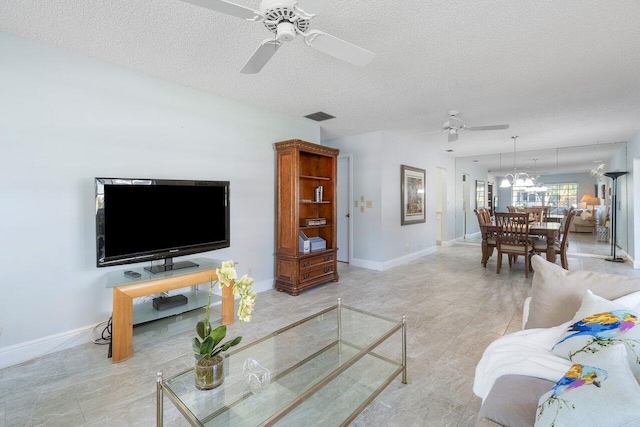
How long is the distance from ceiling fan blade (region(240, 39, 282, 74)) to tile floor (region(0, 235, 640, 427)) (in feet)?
7.16

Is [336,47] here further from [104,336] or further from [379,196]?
[379,196]

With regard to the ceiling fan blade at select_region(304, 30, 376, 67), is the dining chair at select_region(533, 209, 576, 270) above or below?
below

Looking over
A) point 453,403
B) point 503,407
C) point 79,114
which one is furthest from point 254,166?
point 503,407

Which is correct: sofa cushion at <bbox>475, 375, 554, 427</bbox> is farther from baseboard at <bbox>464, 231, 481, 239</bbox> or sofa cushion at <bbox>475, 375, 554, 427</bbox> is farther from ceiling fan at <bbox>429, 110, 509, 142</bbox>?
baseboard at <bbox>464, 231, 481, 239</bbox>

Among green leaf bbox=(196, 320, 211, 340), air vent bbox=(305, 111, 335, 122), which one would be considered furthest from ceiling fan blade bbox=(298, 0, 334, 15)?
air vent bbox=(305, 111, 335, 122)

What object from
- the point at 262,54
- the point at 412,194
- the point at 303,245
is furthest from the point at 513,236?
the point at 262,54

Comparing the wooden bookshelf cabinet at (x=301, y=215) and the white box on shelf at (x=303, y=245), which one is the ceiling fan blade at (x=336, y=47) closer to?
the wooden bookshelf cabinet at (x=301, y=215)

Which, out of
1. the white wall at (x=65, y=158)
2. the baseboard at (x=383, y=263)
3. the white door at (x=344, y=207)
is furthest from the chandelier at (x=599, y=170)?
the white wall at (x=65, y=158)

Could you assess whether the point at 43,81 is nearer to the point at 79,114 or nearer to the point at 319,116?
the point at 79,114

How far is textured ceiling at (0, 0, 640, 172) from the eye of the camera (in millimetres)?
1921

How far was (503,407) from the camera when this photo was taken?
3.31 feet

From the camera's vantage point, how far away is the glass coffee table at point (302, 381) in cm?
126

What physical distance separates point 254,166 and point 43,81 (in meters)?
2.05

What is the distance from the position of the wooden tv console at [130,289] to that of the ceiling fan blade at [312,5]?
1953 mm
